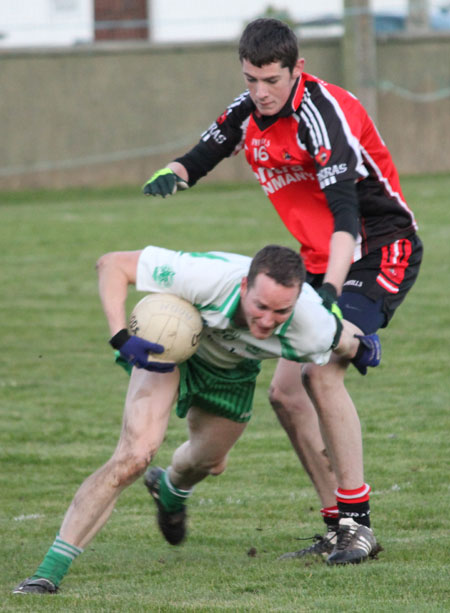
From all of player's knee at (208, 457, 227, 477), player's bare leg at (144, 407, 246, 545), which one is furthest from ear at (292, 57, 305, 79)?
player's knee at (208, 457, 227, 477)

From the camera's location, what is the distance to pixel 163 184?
585 centimetres

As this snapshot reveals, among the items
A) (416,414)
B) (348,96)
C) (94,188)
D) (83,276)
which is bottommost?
(94,188)

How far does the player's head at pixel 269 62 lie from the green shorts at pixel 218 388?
1.22 m

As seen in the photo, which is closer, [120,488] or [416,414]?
[120,488]

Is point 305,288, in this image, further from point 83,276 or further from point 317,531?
point 83,276

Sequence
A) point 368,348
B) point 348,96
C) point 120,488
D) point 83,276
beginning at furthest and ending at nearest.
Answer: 1. point 83,276
2. point 348,96
3. point 368,348
4. point 120,488

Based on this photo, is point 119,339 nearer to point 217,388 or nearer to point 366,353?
Result: point 217,388

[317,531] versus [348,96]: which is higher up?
[348,96]

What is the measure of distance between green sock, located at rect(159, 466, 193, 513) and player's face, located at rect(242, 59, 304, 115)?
192 centimetres

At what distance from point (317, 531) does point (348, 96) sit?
2.18 metres

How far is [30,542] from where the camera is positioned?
232 inches

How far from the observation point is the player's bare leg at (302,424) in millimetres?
5688

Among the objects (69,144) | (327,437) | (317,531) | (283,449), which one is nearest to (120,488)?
(327,437)

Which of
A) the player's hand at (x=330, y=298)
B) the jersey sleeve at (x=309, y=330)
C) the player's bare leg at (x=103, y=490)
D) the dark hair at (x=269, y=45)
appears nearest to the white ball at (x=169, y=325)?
the player's bare leg at (x=103, y=490)
